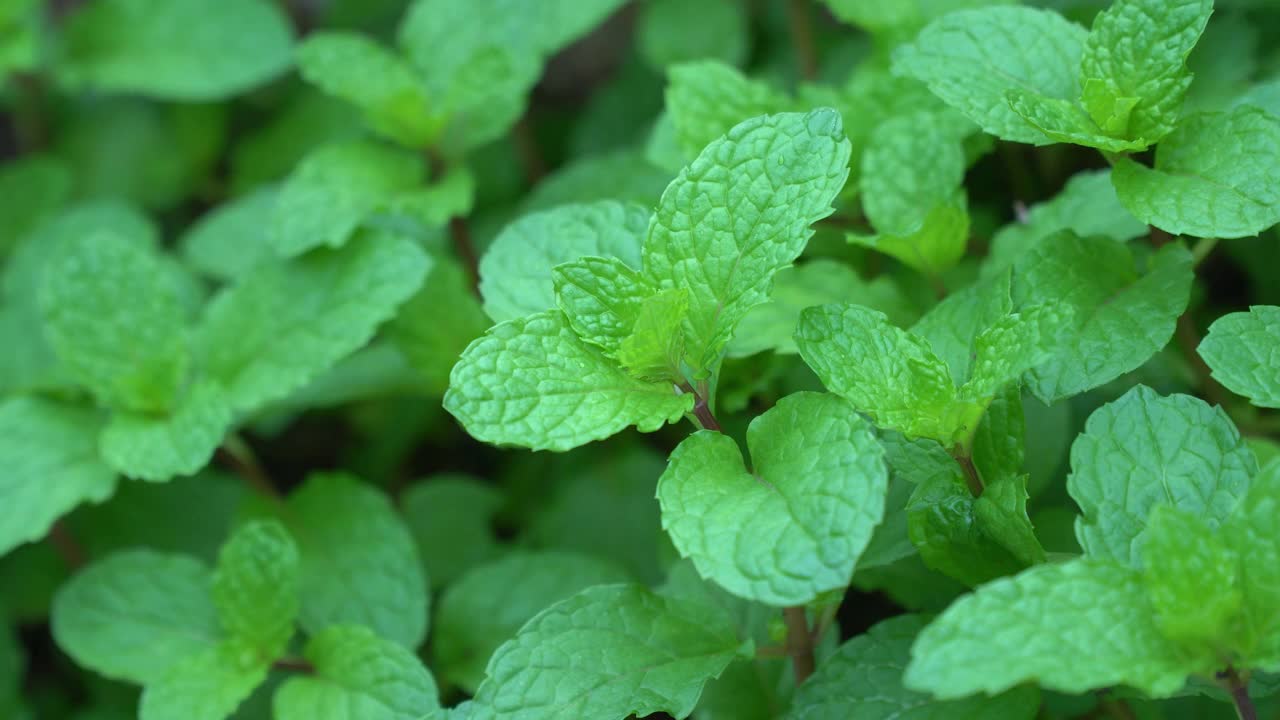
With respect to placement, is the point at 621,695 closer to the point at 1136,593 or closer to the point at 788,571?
the point at 788,571

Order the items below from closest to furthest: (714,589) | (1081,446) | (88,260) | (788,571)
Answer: (788,571) → (1081,446) → (714,589) → (88,260)

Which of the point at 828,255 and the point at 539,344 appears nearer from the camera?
the point at 539,344

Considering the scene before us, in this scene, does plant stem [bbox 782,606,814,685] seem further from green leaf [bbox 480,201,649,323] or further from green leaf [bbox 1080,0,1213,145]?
green leaf [bbox 1080,0,1213,145]

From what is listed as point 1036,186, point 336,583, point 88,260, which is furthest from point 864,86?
point 88,260

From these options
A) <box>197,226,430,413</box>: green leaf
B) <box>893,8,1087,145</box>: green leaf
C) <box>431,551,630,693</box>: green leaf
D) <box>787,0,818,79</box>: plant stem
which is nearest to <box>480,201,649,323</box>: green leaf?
<box>197,226,430,413</box>: green leaf

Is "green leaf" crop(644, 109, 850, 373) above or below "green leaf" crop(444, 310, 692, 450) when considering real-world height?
above

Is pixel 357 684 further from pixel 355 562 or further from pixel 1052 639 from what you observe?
pixel 1052 639

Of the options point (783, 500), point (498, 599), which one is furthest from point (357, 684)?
point (783, 500)
